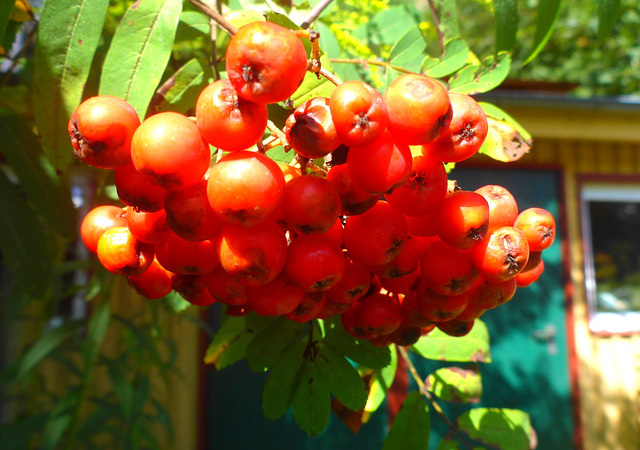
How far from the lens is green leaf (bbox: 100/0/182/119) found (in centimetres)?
85

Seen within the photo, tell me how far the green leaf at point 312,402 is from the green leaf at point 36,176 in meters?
0.80

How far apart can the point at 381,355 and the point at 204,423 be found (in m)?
3.55

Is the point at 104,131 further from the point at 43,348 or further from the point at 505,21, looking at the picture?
the point at 43,348

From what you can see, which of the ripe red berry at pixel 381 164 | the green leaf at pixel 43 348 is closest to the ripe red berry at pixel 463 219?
the ripe red berry at pixel 381 164

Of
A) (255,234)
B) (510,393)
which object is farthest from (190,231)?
(510,393)

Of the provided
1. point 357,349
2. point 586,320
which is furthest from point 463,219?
point 586,320

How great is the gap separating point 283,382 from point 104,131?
64cm

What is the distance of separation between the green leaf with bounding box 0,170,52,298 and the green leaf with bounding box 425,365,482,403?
1098mm

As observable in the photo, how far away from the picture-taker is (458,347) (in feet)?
4.48

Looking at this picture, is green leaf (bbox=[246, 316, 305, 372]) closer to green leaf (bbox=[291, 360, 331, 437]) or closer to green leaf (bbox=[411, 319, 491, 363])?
green leaf (bbox=[291, 360, 331, 437])

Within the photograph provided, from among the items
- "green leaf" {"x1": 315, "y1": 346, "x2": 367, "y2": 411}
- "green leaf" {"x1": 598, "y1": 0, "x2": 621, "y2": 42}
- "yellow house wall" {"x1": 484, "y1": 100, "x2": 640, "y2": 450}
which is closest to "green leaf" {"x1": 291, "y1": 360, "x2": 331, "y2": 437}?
"green leaf" {"x1": 315, "y1": 346, "x2": 367, "y2": 411}

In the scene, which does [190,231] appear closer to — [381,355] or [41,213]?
[381,355]

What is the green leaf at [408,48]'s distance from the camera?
1.23 m

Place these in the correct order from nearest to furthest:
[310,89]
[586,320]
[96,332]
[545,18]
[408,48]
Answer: [310,89] → [545,18] → [408,48] → [96,332] → [586,320]
